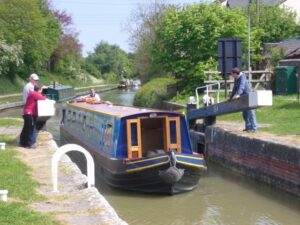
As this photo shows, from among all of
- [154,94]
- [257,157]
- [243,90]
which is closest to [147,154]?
[257,157]

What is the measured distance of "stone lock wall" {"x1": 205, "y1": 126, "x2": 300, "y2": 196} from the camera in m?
12.7

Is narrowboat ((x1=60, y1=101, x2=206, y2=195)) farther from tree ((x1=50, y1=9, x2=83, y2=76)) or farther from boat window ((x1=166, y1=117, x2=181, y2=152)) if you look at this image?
tree ((x1=50, y1=9, x2=83, y2=76))

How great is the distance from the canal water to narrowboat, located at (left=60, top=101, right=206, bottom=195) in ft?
1.04

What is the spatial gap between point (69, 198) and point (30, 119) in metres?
5.77

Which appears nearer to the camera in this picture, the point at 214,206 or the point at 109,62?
the point at 214,206

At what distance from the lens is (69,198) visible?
880cm

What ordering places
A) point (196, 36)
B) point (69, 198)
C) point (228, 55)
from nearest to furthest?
1. point (69, 198)
2. point (228, 55)
3. point (196, 36)

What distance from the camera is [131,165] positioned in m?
13.0

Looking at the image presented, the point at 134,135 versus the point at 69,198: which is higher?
the point at 134,135

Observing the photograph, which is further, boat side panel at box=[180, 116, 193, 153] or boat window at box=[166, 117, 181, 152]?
boat side panel at box=[180, 116, 193, 153]

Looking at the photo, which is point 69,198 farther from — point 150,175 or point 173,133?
point 173,133

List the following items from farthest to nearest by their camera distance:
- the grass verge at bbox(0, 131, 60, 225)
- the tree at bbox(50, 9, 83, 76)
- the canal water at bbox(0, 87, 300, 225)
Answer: the tree at bbox(50, 9, 83, 76), the canal water at bbox(0, 87, 300, 225), the grass verge at bbox(0, 131, 60, 225)

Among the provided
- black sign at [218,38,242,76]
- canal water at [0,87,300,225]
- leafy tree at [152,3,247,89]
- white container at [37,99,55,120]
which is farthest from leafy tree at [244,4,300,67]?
white container at [37,99,55,120]

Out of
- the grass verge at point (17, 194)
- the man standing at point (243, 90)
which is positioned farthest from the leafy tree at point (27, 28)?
the grass verge at point (17, 194)
